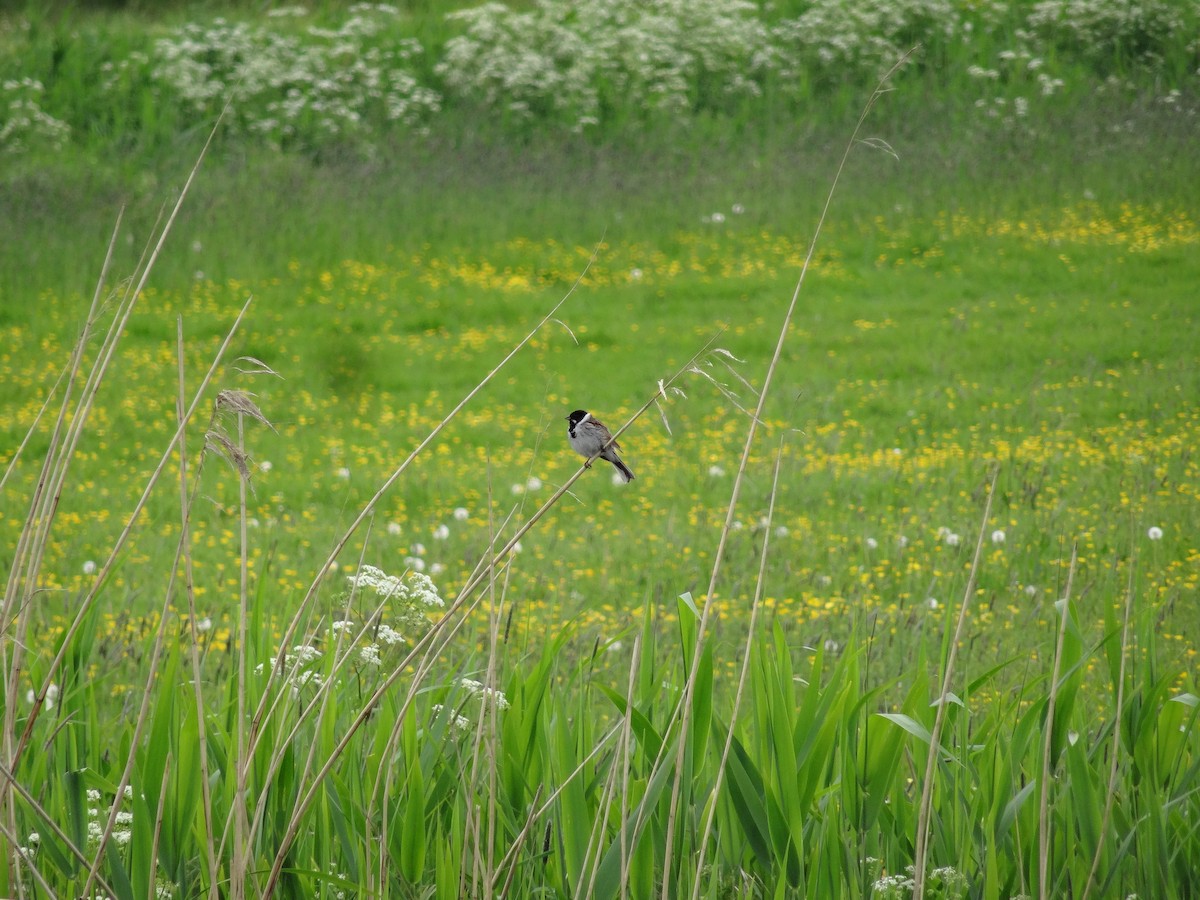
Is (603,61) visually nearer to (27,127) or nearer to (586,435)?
(27,127)

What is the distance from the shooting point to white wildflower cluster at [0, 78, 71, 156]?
1420 cm

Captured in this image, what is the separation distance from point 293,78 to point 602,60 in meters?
4.13

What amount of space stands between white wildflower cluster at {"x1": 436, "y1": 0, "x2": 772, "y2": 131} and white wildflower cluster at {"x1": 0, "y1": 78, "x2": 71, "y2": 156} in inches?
194

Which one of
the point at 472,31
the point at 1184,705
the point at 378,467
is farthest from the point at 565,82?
the point at 1184,705

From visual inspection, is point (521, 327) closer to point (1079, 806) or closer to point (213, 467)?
point (213, 467)

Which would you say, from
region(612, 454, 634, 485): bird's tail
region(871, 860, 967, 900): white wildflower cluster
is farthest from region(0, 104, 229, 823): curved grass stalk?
region(612, 454, 634, 485): bird's tail

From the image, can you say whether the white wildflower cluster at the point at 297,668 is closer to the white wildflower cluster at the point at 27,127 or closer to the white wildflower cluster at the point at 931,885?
the white wildflower cluster at the point at 931,885

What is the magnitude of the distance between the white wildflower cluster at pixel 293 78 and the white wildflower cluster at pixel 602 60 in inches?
31.6

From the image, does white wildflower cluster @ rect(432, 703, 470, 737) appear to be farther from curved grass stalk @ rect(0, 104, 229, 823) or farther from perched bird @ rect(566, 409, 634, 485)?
perched bird @ rect(566, 409, 634, 485)

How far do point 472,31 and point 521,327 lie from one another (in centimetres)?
657

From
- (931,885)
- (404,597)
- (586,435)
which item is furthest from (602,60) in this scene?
(931,885)

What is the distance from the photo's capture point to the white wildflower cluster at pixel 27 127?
14.2 m

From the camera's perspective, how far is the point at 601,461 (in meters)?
9.02

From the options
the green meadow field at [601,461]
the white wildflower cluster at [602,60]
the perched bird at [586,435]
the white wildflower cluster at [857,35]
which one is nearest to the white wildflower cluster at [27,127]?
the green meadow field at [601,461]
